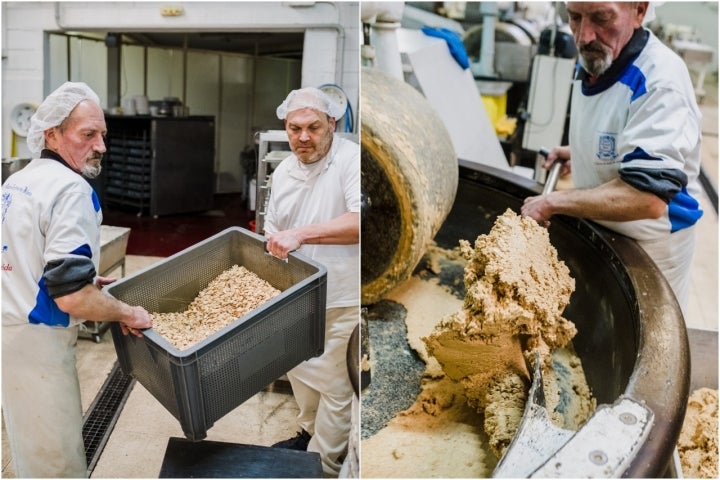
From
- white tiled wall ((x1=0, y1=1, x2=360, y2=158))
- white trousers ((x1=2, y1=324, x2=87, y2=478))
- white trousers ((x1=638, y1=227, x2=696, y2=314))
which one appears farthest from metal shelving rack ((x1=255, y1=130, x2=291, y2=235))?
white trousers ((x1=638, y1=227, x2=696, y2=314))

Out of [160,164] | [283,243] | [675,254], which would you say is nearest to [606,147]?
[675,254]

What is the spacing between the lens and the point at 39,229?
0.86 metres

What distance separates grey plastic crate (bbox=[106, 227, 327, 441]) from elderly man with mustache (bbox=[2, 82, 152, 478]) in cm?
7

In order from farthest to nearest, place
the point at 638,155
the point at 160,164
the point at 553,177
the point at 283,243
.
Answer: the point at 160,164 → the point at 553,177 → the point at 283,243 → the point at 638,155

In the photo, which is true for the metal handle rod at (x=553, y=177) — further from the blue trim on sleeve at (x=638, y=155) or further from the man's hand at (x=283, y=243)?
the man's hand at (x=283, y=243)

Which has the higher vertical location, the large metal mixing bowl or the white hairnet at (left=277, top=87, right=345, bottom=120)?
the white hairnet at (left=277, top=87, right=345, bottom=120)

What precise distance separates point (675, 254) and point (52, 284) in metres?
1.06

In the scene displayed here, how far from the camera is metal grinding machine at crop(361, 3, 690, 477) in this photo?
24.8 inches

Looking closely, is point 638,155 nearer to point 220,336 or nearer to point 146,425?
point 220,336

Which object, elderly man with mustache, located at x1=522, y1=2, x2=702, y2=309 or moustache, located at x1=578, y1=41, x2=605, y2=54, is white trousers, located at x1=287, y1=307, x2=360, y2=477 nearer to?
elderly man with mustache, located at x1=522, y1=2, x2=702, y2=309

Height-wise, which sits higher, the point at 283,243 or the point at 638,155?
the point at 638,155

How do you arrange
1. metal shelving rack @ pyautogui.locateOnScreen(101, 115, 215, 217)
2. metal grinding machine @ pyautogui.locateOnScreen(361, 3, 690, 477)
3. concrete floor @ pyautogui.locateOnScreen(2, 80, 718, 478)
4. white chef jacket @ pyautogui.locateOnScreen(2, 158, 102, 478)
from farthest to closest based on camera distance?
metal shelving rack @ pyautogui.locateOnScreen(101, 115, 215, 217), concrete floor @ pyautogui.locateOnScreen(2, 80, 718, 478), white chef jacket @ pyautogui.locateOnScreen(2, 158, 102, 478), metal grinding machine @ pyautogui.locateOnScreen(361, 3, 690, 477)

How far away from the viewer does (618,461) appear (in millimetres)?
608

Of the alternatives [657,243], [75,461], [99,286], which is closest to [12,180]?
[99,286]
